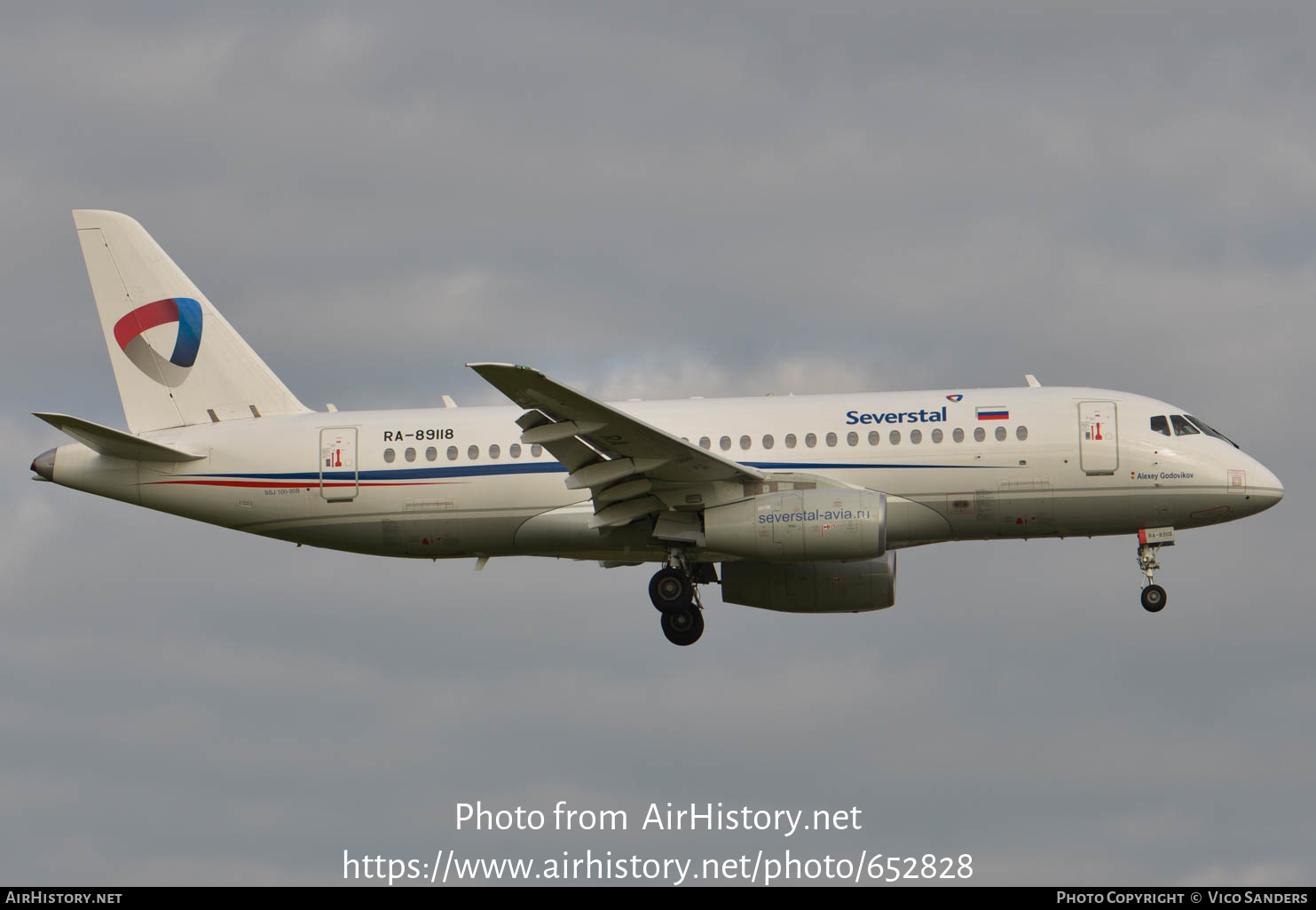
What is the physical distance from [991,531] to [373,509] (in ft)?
47.1

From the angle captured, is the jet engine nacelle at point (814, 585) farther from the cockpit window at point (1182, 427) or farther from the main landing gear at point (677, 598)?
the cockpit window at point (1182, 427)

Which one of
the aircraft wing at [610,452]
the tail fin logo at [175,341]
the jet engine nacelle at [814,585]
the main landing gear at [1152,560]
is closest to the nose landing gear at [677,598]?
the aircraft wing at [610,452]

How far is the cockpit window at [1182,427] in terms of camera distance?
3847 cm

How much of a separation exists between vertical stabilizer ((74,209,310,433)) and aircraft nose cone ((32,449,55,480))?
90.2 inches

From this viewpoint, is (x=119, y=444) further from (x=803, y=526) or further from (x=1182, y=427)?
(x=1182, y=427)

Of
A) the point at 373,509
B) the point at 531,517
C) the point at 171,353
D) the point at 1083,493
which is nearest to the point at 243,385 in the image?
the point at 171,353

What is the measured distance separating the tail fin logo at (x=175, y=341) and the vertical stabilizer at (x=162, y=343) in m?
0.02

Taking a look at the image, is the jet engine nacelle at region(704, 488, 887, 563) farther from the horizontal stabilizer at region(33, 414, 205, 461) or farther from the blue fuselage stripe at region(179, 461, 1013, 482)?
the horizontal stabilizer at region(33, 414, 205, 461)

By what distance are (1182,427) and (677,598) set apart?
1220 centimetres

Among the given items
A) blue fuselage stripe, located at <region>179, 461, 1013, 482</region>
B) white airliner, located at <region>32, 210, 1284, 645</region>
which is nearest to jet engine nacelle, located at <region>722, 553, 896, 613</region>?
white airliner, located at <region>32, 210, 1284, 645</region>

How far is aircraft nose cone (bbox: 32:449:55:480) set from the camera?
40.5 m

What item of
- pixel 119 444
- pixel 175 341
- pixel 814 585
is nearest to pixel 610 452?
pixel 814 585

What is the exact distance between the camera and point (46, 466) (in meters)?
40.6

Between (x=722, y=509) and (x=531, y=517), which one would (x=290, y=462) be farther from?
(x=722, y=509)
